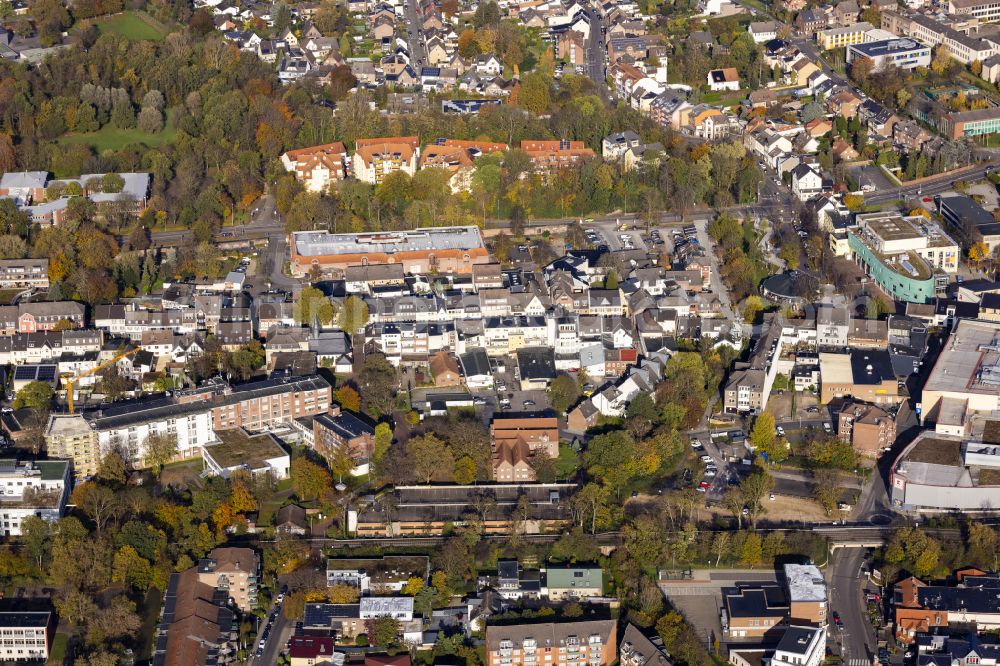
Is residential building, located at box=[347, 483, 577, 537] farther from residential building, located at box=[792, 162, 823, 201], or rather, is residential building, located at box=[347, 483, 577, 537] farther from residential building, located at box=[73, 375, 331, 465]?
residential building, located at box=[792, 162, 823, 201]

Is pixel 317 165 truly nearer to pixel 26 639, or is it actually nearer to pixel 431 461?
pixel 431 461

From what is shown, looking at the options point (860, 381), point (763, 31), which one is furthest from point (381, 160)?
point (763, 31)

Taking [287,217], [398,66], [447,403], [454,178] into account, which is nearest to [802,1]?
[398,66]

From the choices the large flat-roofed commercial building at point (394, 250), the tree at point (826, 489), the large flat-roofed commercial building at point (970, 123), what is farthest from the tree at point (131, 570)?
the large flat-roofed commercial building at point (970, 123)

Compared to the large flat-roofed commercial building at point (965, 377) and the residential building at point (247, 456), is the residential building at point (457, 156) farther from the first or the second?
the large flat-roofed commercial building at point (965, 377)

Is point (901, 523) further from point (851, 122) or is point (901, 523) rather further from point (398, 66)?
point (398, 66)

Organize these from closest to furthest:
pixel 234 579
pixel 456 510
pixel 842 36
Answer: pixel 234 579, pixel 456 510, pixel 842 36
